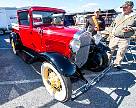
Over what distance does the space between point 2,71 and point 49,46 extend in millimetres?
2035

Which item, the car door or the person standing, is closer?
the car door

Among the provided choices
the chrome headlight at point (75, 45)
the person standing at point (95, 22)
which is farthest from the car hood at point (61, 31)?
the person standing at point (95, 22)

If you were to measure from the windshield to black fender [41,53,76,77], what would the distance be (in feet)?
5.50

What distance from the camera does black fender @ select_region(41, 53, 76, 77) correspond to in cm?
396

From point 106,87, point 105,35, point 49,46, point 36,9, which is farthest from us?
point 105,35

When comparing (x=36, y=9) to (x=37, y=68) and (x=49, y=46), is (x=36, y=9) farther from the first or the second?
(x=37, y=68)

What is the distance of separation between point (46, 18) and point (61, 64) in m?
2.26

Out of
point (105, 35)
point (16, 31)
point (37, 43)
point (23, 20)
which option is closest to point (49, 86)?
point (37, 43)

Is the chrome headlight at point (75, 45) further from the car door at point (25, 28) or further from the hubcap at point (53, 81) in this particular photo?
the car door at point (25, 28)

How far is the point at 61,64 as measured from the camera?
4.10 metres

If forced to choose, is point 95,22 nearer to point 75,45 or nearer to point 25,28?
point 25,28

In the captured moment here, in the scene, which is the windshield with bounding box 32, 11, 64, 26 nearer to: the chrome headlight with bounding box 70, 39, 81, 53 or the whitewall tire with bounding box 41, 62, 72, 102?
the chrome headlight with bounding box 70, 39, 81, 53

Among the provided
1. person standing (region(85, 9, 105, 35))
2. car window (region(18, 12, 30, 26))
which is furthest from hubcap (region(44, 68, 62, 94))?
person standing (region(85, 9, 105, 35))

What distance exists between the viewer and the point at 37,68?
6207 mm
